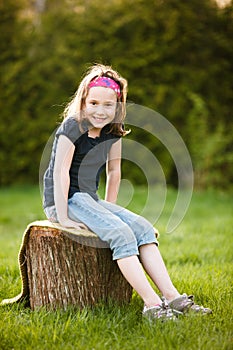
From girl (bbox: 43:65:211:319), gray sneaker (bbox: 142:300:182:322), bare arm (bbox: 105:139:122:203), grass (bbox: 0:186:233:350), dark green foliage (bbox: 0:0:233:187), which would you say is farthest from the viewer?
dark green foliage (bbox: 0:0:233:187)

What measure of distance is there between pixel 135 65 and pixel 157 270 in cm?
600

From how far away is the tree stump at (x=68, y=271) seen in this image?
278 cm

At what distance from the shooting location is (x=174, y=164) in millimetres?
8562

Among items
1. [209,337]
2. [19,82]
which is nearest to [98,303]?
[209,337]

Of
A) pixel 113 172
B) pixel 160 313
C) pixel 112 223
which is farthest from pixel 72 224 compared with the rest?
pixel 160 313

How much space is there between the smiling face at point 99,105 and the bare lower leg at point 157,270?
761 mm

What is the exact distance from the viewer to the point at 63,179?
286 cm

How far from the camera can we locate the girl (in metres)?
2.71

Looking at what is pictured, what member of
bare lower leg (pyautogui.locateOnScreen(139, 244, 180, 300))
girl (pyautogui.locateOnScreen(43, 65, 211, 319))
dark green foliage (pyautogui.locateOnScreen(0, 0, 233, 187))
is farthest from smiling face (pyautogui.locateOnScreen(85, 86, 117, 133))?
dark green foliage (pyautogui.locateOnScreen(0, 0, 233, 187))

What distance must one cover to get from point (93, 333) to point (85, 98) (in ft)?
4.22

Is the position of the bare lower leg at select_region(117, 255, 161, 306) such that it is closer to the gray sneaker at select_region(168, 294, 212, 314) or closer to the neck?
the gray sneaker at select_region(168, 294, 212, 314)

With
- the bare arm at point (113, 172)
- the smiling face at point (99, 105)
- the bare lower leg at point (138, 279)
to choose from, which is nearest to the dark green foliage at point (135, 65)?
the bare arm at point (113, 172)

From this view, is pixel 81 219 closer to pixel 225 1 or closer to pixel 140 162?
pixel 140 162

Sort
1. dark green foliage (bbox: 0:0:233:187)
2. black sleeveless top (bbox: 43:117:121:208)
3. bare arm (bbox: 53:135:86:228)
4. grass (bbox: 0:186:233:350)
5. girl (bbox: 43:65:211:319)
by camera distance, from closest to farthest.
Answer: grass (bbox: 0:186:233:350) < girl (bbox: 43:65:211:319) < bare arm (bbox: 53:135:86:228) < black sleeveless top (bbox: 43:117:121:208) < dark green foliage (bbox: 0:0:233:187)
